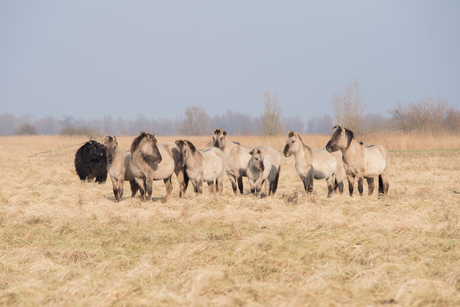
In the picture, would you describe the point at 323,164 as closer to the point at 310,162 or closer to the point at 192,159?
the point at 310,162

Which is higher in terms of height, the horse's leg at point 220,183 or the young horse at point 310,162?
the young horse at point 310,162

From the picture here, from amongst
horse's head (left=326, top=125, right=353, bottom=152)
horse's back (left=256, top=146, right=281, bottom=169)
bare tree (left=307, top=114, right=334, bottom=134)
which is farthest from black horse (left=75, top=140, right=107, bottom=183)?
bare tree (left=307, top=114, right=334, bottom=134)

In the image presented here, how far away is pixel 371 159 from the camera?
873 cm

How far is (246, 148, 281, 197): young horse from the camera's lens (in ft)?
29.6

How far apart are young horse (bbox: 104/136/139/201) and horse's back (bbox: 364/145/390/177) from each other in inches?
217

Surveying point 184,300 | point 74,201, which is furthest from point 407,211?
point 74,201

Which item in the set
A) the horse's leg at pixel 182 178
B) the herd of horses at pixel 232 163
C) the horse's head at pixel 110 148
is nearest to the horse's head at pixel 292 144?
the herd of horses at pixel 232 163

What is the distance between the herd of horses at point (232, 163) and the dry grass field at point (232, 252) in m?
0.70

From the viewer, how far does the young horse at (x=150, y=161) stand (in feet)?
27.0

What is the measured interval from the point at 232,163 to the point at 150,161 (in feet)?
8.13

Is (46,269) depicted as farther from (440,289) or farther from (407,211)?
(407,211)

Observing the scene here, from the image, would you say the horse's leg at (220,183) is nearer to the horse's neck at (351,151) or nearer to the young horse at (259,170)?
the young horse at (259,170)

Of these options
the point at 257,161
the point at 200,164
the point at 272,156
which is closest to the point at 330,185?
the point at 272,156

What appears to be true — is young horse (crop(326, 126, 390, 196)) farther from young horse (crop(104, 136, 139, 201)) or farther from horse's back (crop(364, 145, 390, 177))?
young horse (crop(104, 136, 139, 201))
